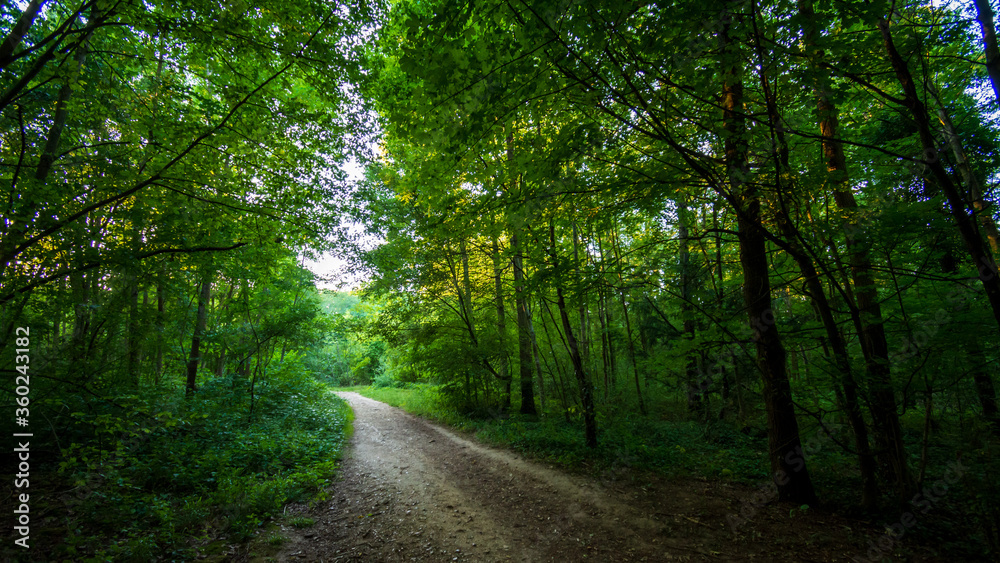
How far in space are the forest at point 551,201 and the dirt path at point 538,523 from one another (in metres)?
0.64

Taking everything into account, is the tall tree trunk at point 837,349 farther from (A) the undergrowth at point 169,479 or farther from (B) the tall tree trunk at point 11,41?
(A) the undergrowth at point 169,479

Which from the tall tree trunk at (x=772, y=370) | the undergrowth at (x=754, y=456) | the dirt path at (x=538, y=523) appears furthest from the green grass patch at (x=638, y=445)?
the tall tree trunk at (x=772, y=370)

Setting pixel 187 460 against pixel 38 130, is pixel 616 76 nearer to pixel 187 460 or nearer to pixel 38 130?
pixel 38 130

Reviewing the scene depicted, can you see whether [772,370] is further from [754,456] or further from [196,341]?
[196,341]

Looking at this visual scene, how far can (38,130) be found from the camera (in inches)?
195

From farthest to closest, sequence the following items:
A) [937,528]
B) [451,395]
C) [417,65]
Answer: [451,395] < [937,528] < [417,65]

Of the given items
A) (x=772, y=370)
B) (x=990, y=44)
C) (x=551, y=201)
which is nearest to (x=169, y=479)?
(x=551, y=201)

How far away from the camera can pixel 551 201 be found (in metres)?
4.40

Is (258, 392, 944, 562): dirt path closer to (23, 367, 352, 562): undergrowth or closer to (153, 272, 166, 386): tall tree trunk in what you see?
(23, 367, 352, 562): undergrowth

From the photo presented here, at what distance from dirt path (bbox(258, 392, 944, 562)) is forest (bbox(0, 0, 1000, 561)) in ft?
2.10

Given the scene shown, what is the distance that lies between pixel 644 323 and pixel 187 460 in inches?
463

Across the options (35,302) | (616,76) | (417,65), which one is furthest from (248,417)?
(616,76)

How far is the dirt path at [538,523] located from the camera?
3783 millimetres

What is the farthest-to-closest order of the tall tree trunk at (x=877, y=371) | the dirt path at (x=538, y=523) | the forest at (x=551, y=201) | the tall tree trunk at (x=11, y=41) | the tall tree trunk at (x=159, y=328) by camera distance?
the tall tree trunk at (x=159, y=328) → the dirt path at (x=538, y=523) → the tall tree trunk at (x=877, y=371) → the forest at (x=551, y=201) → the tall tree trunk at (x=11, y=41)
